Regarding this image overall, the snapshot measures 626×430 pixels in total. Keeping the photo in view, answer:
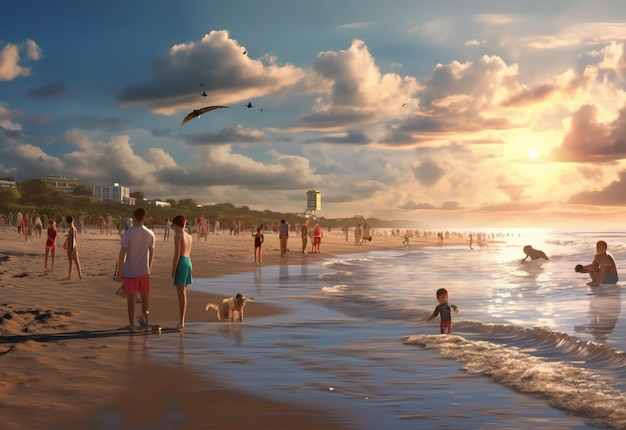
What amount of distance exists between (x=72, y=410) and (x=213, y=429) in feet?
5.21

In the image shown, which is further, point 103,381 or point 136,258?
point 136,258

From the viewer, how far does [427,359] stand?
927 centimetres

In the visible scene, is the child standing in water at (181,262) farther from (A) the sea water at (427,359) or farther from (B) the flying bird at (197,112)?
(B) the flying bird at (197,112)

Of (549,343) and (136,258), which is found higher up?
(136,258)

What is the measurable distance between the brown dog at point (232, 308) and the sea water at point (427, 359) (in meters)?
0.35

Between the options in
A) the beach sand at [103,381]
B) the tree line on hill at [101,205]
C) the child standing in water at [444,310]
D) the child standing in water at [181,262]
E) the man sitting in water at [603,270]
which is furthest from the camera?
the tree line on hill at [101,205]

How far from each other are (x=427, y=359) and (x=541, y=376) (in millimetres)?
1670

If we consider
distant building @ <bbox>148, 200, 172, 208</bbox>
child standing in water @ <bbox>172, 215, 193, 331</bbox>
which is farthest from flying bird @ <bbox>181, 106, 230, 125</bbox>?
distant building @ <bbox>148, 200, 172, 208</bbox>

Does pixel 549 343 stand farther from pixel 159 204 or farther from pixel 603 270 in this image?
pixel 159 204

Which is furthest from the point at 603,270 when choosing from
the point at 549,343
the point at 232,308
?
the point at 232,308

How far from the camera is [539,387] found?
7.62 metres

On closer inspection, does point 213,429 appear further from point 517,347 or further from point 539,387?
point 517,347

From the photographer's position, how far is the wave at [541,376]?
21.9 ft

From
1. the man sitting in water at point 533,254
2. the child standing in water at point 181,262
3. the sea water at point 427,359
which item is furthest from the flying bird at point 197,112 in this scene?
the man sitting in water at point 533,254
